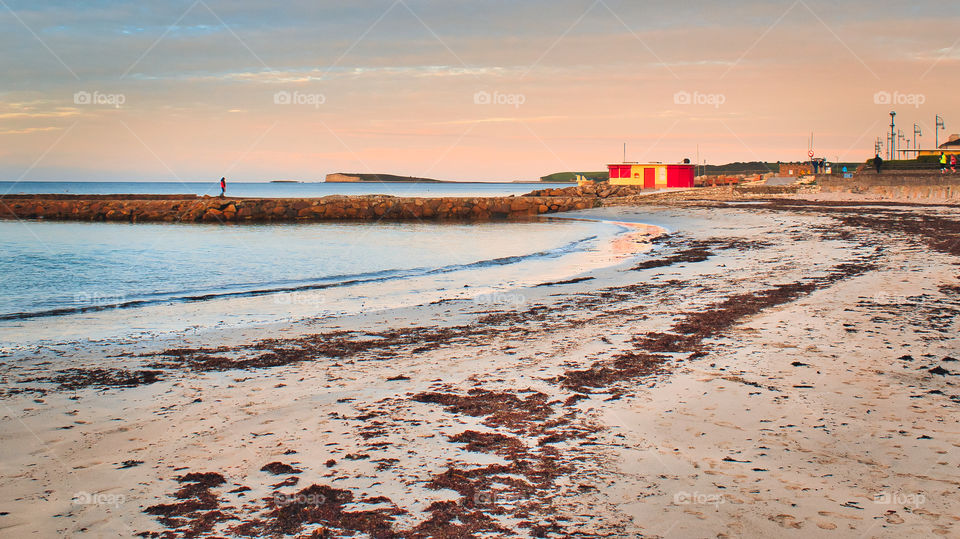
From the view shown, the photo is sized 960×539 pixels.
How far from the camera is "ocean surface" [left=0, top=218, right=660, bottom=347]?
37.6 feet

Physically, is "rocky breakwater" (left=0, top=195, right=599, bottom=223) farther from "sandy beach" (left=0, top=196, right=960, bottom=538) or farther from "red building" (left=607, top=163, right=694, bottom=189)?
"sandy beach" (left=0, top=196, right=960, bottom=538)

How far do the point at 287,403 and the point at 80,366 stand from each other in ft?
10.9

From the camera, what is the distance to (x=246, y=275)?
18016 millimetres

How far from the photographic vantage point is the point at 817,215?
28.2 metres

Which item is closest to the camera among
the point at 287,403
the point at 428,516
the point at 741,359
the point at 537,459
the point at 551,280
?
the point at 428,516

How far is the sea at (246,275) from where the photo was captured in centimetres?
1134

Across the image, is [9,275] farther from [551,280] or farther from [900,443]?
[900,443]

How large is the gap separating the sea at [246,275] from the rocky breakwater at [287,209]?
16561mm

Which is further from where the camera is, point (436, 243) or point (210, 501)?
point (436, 243)

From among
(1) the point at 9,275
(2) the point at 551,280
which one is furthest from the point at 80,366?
(1) the point at 9,275

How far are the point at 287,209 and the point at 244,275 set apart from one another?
3459 centimetres

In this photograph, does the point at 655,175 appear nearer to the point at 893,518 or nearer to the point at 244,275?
the point at 244,275

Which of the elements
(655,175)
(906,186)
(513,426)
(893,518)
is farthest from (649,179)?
(893,518)

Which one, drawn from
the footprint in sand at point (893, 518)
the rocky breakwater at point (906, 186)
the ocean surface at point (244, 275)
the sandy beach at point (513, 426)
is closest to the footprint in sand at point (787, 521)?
the sandy beach at point (513, 426)
